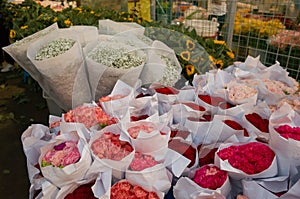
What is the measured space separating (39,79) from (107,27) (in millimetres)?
633

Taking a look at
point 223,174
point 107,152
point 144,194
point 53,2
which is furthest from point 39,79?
point 53,2

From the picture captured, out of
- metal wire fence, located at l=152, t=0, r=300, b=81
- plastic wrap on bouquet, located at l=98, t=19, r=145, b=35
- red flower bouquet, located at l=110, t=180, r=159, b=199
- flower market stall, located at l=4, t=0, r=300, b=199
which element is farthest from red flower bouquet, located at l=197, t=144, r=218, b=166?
metal wire fence, located at l=152, t=0, r=300, b=81

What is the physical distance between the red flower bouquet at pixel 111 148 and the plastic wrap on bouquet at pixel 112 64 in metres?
0.60

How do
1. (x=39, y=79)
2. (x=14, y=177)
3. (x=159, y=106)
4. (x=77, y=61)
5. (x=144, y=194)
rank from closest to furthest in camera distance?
(x=144, y=194) → (x=159, y=106) → (x=77, y=61) → (x=39, y=79) → (x=14, y=177)

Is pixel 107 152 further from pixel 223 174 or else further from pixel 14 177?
pixel 14 177

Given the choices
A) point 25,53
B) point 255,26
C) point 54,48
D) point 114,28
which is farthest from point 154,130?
point 255,26

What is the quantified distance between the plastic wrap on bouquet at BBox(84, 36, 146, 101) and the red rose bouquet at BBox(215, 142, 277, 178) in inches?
29.4

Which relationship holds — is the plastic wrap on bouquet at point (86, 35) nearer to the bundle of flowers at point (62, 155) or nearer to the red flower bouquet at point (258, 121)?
the bundle of flowers at point (62, 155)

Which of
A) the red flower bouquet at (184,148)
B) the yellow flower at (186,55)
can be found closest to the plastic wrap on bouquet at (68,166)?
the red flower bouquet at (184,148)

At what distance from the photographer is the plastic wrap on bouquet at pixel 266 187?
0.99m

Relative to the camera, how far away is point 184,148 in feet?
3.88

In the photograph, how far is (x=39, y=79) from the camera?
2123 millimetres

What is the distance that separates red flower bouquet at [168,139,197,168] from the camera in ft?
3.79

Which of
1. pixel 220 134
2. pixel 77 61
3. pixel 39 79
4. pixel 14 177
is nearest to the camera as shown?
pixel 220 134
